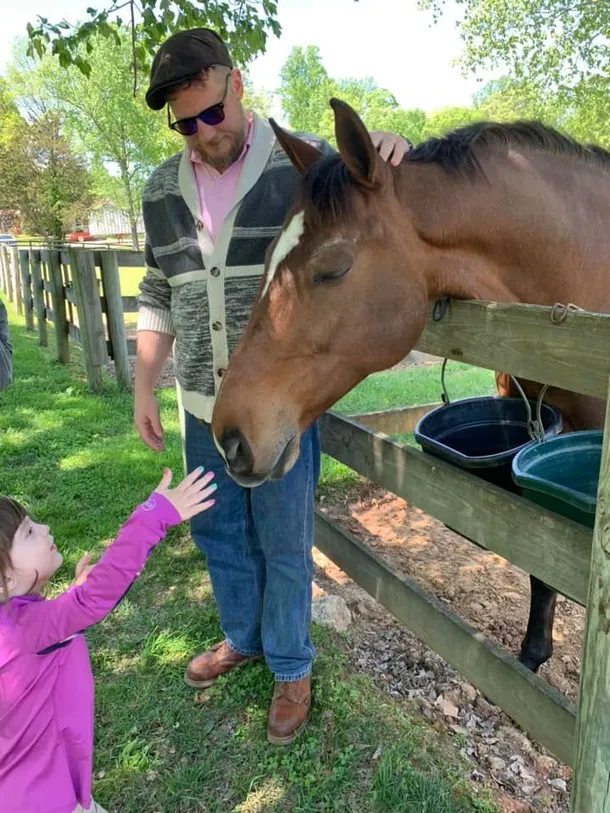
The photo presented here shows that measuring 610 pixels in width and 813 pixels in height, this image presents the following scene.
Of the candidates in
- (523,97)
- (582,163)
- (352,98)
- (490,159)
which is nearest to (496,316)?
(490,159)

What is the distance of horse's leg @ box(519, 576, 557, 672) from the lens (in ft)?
8.06

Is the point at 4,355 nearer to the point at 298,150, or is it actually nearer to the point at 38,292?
the point at 298,150

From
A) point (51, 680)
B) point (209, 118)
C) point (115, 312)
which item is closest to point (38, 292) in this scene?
point (115, 312)

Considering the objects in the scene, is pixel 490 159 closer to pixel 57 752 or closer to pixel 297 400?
pixel 297 400

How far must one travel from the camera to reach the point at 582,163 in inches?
84.6

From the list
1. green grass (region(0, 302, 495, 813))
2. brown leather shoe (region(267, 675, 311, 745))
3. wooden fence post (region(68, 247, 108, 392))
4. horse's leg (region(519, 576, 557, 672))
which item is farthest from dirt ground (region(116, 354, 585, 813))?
wooden fence post (region(68, 247, 108, 392))

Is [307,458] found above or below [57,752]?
above

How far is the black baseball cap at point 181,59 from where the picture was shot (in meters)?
2.01

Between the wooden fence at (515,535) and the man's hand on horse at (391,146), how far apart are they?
0.52 metres

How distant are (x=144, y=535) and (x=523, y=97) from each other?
19730 millimetres

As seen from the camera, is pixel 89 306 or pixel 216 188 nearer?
pixel 216 188

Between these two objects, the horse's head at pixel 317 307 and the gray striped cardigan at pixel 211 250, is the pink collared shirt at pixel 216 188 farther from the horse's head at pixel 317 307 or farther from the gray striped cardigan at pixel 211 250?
the horse's head at pixel 317 307

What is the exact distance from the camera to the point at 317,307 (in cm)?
180

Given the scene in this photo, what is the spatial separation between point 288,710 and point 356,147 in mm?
2101
